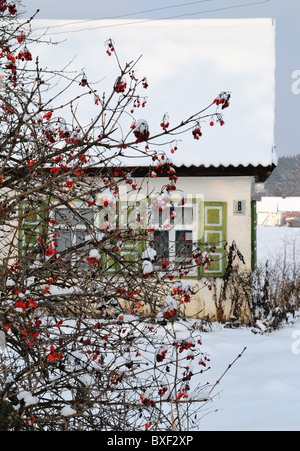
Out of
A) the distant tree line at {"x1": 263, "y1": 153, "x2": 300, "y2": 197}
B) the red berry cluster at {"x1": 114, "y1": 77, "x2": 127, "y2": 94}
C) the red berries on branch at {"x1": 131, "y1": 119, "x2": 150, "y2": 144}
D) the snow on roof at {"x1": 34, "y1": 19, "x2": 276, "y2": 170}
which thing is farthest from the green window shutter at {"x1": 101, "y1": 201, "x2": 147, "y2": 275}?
the distant tree line at {"x1": 263, "y1": 153, "x2": 300, "y2": 197}

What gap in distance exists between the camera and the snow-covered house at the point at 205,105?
8852 millimetres

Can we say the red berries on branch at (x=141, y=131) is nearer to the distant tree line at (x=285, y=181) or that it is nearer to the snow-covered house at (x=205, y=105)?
the snow-covered house at (x=205, y=105)

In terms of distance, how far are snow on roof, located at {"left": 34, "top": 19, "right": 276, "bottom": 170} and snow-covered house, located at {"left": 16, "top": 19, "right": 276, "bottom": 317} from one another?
2 cm

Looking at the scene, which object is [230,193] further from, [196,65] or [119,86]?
[119,86]

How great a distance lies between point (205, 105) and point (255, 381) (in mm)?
5352

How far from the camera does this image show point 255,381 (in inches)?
230

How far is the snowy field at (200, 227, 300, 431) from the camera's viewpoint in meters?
4.76

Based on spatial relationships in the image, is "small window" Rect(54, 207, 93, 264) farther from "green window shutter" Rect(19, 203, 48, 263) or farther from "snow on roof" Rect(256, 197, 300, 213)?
"snow on roof" Rect(256, 197, 300, 213)

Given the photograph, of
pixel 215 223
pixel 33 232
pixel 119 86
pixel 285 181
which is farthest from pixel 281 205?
pixel 33 232

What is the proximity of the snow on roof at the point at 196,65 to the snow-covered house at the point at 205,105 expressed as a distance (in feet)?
0.06

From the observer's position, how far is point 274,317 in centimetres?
856
